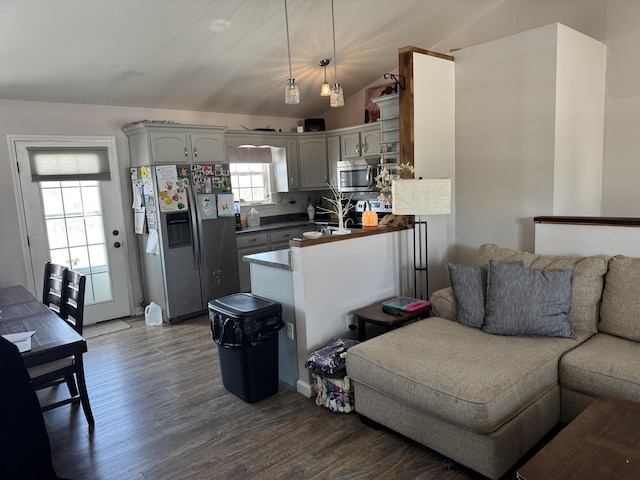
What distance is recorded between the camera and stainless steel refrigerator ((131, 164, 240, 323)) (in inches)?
186

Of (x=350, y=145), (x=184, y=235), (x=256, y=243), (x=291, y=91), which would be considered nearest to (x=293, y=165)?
(x=350, y=145)

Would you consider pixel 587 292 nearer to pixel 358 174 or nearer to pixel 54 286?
pixel 358 174

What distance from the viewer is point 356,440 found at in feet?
8.41

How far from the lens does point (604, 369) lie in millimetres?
2225

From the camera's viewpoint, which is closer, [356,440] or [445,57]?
[356,440]

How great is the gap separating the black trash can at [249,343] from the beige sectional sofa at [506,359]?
0.66 metres

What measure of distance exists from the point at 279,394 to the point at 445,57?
308 cm

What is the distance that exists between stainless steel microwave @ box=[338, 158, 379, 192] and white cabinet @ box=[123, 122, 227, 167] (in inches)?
64.4

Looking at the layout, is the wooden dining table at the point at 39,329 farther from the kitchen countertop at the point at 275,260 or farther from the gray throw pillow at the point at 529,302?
Answer: the gray throw pillow at the point at 529,302

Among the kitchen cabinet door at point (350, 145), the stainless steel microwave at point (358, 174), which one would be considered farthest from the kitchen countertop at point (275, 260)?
the kitchen cabinet door at point (350, 145)

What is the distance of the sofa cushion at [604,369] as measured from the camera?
2137mm

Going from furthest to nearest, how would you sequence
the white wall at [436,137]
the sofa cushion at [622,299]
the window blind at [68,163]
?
1. the window blind at [68,163]
2. the white wall at [436,137]
3. the sofa cushion at [622,299]

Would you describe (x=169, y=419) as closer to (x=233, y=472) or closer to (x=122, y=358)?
(x=233, y=472)

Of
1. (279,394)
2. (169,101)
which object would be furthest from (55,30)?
(279,394)
